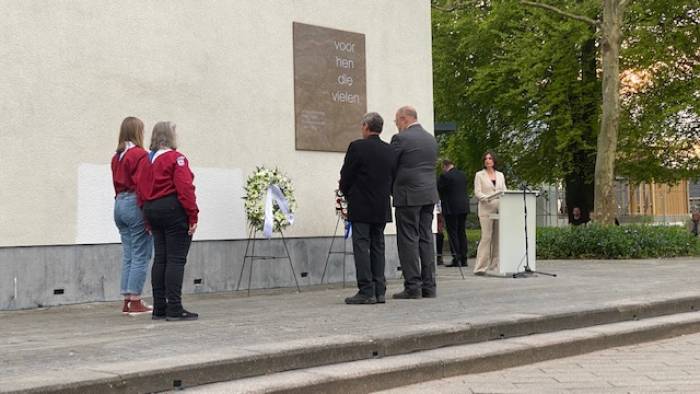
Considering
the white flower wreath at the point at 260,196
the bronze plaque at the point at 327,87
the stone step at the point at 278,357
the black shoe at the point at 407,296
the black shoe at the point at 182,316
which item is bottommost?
the stone step at the point at 278,357

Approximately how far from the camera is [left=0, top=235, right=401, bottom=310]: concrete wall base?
9609 millimetres

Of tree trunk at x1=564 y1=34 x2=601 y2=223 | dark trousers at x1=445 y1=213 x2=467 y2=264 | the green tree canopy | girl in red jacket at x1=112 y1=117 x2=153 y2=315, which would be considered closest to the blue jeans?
girl in red jacket at x1=112 y1=117 x2=153 y2=315

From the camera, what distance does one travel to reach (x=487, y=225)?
46.2ft

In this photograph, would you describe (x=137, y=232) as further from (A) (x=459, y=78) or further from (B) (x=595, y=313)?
(A) (x=459, y=78)

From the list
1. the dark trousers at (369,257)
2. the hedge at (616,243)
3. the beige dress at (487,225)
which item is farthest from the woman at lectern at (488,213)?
the hedge at (616,243)

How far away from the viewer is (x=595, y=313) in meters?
8.48

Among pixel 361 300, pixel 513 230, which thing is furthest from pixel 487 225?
pixel 361 300

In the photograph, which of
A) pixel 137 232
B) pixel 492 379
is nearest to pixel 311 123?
pixel 137 232

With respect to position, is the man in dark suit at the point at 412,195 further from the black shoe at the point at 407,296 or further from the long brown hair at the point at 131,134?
the long brown hair at the point at 131,134

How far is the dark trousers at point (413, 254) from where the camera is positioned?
10055 mm

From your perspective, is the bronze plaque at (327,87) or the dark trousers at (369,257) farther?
the bronze plaque at (327,87)

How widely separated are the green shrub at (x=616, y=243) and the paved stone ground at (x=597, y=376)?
36.2 ft

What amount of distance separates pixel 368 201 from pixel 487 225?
191 inches

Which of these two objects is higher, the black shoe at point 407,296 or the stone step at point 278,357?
the black shoe at point 407,296
